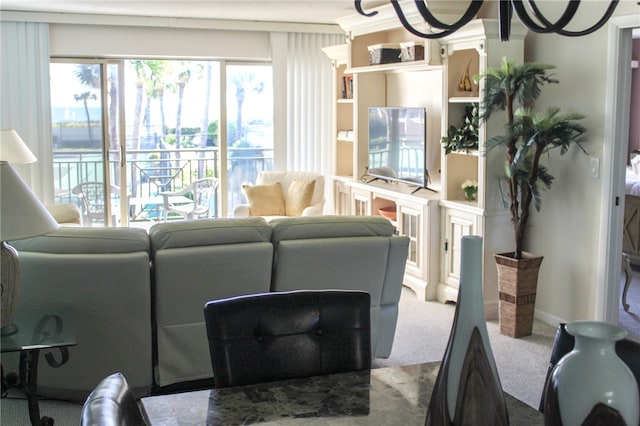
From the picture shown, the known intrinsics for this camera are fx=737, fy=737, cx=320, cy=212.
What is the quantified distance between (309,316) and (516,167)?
9.49ft

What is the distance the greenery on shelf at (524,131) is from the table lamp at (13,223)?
9.57ft

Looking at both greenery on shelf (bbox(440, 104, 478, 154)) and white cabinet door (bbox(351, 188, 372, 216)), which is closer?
greenery on shelf (bbox(440, 104, 478, 154))

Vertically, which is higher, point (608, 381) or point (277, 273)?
point (608, 381)

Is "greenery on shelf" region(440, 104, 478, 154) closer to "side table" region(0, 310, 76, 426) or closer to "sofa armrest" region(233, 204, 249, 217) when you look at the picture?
"sofa armrest" region(233, 204, 249, 217)

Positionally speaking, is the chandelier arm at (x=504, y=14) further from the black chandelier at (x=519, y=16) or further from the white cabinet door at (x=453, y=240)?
the white cabinet door at (x=453, y=240)

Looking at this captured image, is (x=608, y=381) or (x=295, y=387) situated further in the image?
(x=295, y=387)

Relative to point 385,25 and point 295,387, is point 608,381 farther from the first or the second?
point 385,25

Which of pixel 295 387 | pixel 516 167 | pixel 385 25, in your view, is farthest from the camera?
pixel 385 25

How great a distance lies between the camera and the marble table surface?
1718mm

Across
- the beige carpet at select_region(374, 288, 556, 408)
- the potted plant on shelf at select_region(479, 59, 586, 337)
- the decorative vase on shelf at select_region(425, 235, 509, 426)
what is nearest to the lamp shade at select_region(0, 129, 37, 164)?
the beige carpet at select_region(374, 288, 556, 408)

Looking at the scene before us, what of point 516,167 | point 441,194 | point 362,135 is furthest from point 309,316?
point 362,135

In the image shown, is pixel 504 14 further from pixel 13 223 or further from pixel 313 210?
pixel 313 210

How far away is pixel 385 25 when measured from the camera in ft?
20.0

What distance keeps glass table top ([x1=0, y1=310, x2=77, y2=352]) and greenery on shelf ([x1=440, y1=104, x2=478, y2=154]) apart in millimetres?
3036
